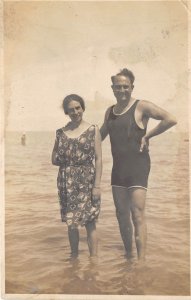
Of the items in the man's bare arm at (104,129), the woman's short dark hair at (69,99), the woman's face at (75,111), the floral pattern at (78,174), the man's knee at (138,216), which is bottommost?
the man's knee at (138,216)

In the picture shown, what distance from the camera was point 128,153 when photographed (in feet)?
7.39

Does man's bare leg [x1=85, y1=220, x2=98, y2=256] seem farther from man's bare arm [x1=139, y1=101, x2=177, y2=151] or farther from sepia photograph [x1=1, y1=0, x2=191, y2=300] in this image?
man's bare arm [x1=139, y1=101, x2=177, y2=151]

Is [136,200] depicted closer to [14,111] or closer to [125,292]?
[125,292]

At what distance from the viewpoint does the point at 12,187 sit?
231 cm

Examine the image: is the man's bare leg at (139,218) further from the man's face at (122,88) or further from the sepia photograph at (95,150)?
the man's face at (122,88)

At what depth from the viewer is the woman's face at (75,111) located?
2.27 meters

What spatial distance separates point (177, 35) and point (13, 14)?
0.79 meters

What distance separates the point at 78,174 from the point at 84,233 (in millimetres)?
284

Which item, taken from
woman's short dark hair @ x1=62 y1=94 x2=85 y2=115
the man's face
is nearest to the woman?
woman's short dark hair @ x1=62 y1=94 x2=85 y2=115

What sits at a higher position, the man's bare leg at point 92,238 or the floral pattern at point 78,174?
the floral pattern at point 78,174

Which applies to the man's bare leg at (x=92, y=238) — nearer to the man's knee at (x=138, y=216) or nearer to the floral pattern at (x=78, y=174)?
the floral pattern at (x=78, y=174)

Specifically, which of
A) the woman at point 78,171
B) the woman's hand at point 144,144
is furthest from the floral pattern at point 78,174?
the woman's hand at point 144,144

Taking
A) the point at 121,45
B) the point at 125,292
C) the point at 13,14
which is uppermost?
the point at 13,14

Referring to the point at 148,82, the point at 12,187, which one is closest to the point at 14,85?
the point at 12,187
